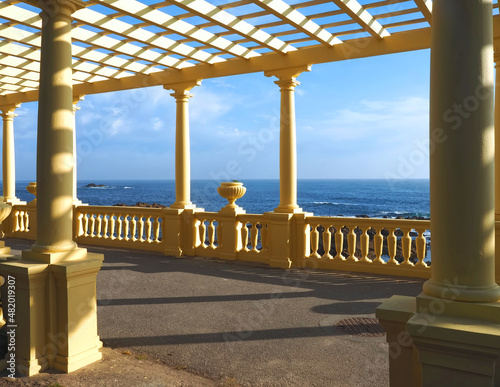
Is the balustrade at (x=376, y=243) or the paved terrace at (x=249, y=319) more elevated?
the balustrade at (x=376, y=243)

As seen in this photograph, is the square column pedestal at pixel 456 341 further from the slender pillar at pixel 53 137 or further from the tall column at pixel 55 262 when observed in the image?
the slender pillar at pixel 53 137

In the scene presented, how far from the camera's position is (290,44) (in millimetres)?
9906

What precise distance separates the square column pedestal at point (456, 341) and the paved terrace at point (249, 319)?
142 centimetres

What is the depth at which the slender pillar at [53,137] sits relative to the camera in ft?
16.3

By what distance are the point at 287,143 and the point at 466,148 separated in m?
7.46

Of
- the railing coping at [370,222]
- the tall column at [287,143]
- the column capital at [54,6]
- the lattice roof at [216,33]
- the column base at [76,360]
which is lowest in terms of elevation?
the column base at [76,360]

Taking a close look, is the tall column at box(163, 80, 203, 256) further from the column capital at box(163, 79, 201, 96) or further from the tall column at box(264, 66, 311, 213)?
the tall column at box(264, 66, 311, 213)

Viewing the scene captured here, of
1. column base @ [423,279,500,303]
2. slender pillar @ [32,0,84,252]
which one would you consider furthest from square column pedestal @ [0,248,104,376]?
column base @ [423,279,500,303]

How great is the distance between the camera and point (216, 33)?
8.99 m

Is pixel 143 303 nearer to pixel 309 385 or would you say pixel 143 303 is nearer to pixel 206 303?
pixel 206 303

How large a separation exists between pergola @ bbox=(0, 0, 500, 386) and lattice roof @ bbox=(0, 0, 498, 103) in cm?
3

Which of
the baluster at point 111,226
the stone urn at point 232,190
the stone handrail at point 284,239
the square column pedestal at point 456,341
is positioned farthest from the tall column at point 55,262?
the baluster at point 111,226

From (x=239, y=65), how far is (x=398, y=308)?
27.8ft

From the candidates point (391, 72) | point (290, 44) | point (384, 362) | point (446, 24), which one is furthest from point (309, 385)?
point (391, 72)
